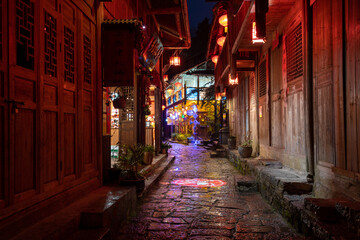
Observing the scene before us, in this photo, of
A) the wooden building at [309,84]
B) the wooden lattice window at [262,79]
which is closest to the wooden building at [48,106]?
the wooden building at [309,84]

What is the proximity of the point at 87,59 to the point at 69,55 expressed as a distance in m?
0.95

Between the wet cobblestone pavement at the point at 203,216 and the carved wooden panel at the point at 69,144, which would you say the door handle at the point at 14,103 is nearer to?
the carved wooden panel at the point at 69,144

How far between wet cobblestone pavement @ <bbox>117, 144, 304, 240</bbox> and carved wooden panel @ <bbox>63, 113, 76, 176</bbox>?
197 centimetres

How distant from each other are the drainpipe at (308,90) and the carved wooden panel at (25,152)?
23.9 ft

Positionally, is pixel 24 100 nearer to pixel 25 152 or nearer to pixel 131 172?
pixel 25 152

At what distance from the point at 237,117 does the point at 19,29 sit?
1915 centimetres

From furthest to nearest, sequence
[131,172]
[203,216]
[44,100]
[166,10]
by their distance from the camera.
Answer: [166,10], [131,172], [203,216], [44,100]

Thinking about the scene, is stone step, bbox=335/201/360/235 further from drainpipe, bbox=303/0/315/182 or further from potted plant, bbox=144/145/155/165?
potted plant, bbox=144/145/155/165

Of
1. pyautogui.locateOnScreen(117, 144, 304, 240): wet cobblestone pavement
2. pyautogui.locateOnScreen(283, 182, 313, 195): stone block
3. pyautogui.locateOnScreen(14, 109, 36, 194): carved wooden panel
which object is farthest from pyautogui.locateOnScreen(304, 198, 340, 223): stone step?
pyautogui.locateOnScreen(14, 109, 36, 194): carved wooden panel

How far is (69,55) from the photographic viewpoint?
20.2 ft

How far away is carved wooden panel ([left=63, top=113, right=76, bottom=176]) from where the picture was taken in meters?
5.96

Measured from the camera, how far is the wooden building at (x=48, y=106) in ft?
13.7

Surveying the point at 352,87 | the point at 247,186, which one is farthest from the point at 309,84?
the point at 247,186

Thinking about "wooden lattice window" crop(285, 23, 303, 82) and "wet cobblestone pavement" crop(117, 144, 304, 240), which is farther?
"wooden lattice window" crop(285, 23, 303, 82)
